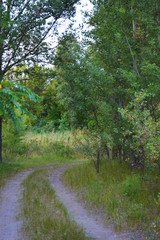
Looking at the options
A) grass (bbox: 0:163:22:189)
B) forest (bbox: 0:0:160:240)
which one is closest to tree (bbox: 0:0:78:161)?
forest (bbox: 0:0:160:240)

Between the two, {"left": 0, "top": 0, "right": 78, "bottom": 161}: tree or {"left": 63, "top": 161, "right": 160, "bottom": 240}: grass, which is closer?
{"left": 63, "top": 161, "right": 160, "bottom": 240}: grass

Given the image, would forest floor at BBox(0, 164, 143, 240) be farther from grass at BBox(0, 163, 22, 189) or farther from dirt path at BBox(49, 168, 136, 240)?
grass at BBox(0, 163, 22, 189)

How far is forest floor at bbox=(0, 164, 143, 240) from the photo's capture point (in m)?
5.32

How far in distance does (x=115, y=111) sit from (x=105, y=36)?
3.36m

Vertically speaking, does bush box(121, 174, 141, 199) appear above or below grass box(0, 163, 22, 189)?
above

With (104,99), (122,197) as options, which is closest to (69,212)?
(122,197)

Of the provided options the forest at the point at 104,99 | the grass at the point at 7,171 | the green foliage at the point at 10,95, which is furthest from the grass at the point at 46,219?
the grass at the point at 7,171

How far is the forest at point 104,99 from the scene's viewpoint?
615 centimetres

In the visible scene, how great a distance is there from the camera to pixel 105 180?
10.0m

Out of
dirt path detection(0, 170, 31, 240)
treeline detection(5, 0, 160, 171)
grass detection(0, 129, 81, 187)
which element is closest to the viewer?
dirt path detection(0, 170, 31, 240)

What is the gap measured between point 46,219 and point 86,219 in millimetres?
1094

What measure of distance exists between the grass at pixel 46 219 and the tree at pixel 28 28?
23.1 ft

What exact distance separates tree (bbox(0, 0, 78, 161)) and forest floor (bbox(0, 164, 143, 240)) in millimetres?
6501

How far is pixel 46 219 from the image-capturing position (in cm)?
597
